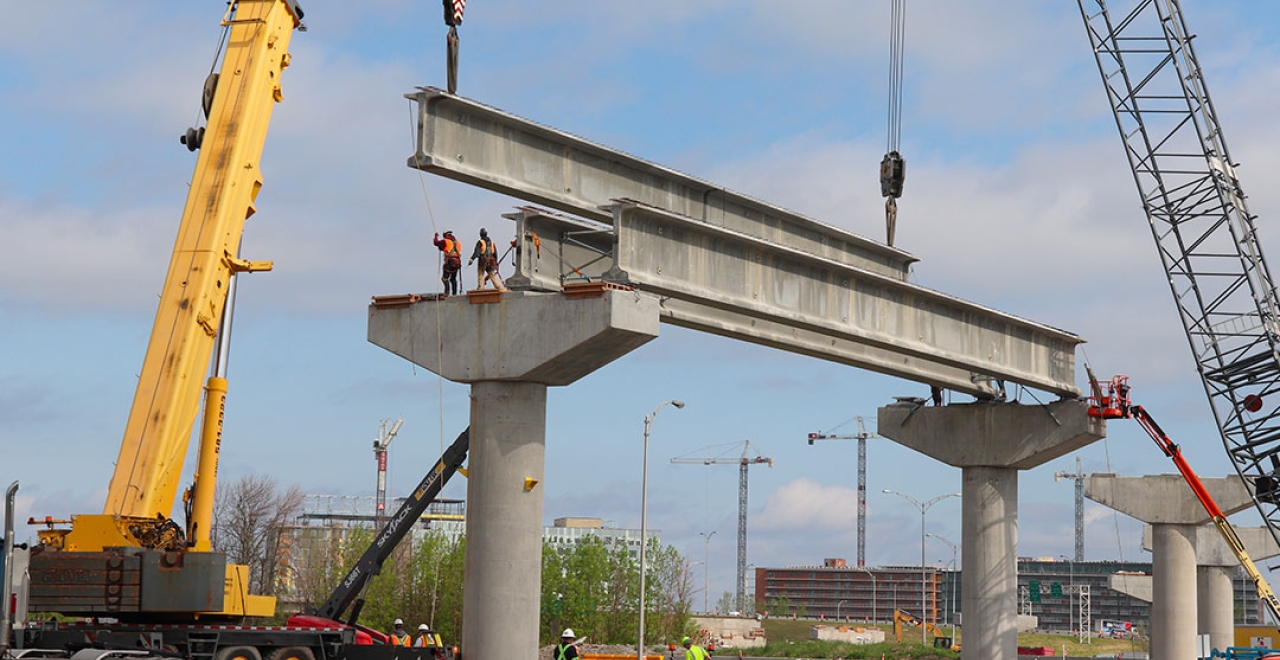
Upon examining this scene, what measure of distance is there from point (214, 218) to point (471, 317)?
5.48m

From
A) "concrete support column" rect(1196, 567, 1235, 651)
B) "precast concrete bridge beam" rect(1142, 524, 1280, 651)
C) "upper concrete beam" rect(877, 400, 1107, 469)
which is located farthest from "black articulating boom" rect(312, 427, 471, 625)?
"concrete support column" rect(1196, 567, 1235, 651)

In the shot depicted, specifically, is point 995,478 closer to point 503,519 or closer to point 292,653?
point 503,519

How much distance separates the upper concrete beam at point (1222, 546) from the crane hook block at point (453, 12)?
46681 millimetres

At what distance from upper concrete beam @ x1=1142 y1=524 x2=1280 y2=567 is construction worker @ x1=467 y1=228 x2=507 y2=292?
43.7 metres

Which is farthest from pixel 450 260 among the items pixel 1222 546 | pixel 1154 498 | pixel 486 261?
pixel 1222 546

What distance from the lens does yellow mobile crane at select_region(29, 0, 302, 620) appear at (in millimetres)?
22734

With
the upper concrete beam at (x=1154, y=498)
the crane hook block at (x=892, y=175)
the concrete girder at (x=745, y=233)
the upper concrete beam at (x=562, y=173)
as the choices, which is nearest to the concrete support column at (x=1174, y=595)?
the upper concrete beam at (x=1154, y=498)

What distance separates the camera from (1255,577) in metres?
55.3

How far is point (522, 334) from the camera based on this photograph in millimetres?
27719

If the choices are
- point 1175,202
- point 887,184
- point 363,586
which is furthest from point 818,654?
point 363,586

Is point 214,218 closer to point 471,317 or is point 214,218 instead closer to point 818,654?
point 471,317

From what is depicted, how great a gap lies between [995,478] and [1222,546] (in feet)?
94.2

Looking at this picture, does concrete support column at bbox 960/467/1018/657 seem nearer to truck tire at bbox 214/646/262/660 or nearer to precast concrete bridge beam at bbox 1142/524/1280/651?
truck tire at bbox 214/646/262/660

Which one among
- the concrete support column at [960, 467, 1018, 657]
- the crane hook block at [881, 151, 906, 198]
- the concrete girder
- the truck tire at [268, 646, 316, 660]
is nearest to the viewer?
the truck tire at [268, 646, 316, 660]
